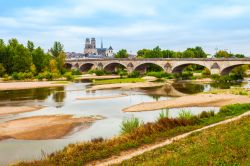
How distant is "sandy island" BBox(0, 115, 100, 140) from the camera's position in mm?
27500

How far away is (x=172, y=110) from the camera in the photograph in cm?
3809

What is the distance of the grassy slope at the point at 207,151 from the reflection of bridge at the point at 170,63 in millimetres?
67865

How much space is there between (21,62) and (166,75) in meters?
44.2

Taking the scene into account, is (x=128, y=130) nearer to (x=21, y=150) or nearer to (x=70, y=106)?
(x=21, y=150)

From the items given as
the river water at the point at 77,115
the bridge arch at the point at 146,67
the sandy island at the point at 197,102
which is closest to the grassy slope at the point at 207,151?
the river water at the point at 77,115

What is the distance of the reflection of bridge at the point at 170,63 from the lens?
88.0m

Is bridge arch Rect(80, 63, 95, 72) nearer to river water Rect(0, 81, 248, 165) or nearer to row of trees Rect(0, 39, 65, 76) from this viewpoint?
row of trees Rect(0, 39, 65, 76)

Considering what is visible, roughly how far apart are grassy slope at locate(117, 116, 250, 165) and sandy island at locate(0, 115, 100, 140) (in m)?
12.1

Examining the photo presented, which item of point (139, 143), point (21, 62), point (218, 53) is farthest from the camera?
point (218, 53)

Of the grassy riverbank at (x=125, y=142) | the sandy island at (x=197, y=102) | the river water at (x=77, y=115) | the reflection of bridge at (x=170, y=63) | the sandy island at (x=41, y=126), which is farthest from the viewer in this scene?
the reflection of bridge at (x=170, y=63)

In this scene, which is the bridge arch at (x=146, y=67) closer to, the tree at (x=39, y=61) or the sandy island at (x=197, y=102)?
the tree at (x=39, y=61)

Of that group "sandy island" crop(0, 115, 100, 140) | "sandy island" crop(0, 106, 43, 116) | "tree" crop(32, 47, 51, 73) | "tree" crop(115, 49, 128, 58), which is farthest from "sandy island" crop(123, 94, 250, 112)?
"tree" crop(115, 49, 128, 58)

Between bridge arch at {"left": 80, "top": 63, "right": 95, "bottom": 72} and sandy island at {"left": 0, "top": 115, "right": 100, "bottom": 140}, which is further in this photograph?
bridge arch at {"left": 80, "top": 63, "right": 95, "bottom": 72}

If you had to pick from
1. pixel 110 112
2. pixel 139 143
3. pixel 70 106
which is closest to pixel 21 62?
pixel 70 106
